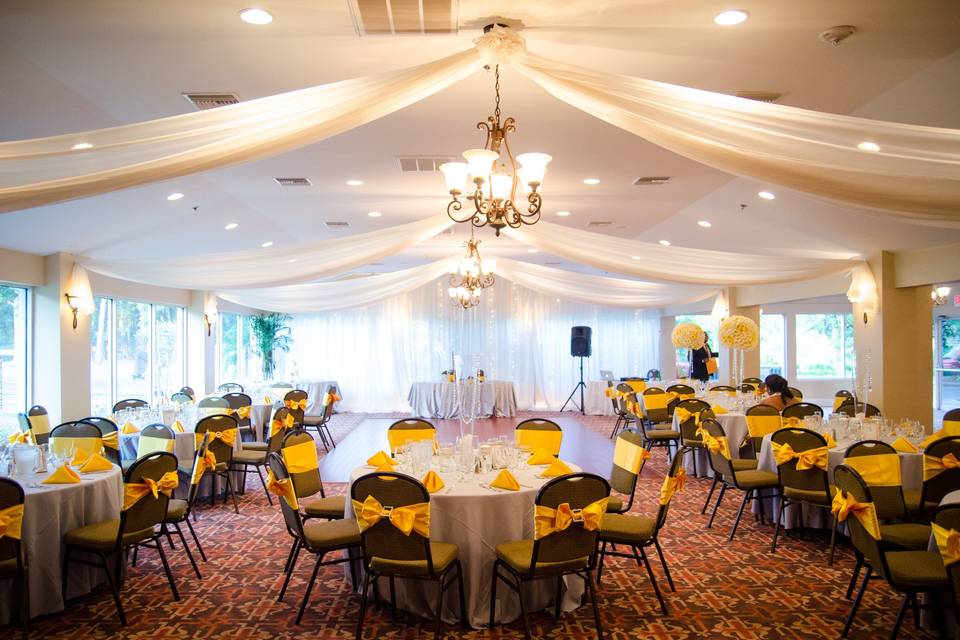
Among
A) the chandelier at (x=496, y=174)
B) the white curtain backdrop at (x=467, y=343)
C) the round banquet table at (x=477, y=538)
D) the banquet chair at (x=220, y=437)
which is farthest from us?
the white curtain backdrop at (x=467, y=343)

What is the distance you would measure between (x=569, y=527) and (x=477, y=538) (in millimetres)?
673

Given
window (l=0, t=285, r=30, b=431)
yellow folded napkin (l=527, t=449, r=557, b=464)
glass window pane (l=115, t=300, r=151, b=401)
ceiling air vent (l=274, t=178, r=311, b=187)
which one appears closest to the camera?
yellow folded napkin (l=527, t=449, r=557, b=464)

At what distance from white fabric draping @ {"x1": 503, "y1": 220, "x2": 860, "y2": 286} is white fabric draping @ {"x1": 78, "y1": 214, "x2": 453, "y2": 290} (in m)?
1.26

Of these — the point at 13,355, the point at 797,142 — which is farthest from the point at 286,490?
the point at 13,355

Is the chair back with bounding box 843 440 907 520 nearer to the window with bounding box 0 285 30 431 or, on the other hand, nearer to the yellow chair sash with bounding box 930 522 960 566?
the yellow chair sash with bounding box 930 522 960 566

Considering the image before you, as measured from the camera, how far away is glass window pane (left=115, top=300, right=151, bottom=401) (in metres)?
10.9

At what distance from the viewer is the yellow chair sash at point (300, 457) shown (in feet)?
16.9

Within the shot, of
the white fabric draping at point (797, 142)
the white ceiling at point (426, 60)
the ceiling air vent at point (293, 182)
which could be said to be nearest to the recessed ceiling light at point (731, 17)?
the white ceiling at point (426, 60)

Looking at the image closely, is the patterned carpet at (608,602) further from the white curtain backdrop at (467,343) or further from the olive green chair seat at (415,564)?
the white curtain backdrop at (467,343)

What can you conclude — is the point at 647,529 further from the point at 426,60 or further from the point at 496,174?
the point at 426,60

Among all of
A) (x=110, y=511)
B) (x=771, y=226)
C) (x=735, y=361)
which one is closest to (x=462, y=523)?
(x=110, y=511)

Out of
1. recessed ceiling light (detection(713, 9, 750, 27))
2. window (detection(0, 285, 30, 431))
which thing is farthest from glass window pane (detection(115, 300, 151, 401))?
recessed ceiling light (detection(713, 9, 750, 27))

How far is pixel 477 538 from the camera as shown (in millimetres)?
4164

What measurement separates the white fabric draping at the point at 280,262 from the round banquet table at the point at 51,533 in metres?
3.15
